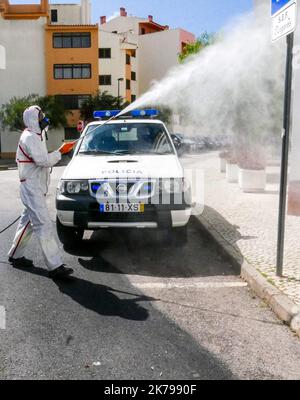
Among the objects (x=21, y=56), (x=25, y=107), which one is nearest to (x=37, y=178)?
(x=25, y=107)

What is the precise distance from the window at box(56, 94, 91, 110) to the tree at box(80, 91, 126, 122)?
702mm

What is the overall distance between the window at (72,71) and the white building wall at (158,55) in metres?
13.6

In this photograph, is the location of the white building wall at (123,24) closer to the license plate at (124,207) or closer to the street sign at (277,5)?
the license plate at (124,207)

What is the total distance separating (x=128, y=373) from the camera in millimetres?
3289

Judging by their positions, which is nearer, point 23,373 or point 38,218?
point 23,373

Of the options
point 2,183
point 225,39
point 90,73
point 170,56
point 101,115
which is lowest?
point 2,183

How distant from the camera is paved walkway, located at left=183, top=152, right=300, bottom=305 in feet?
17.4

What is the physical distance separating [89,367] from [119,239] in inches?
163

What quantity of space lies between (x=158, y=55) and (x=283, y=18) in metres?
59.2

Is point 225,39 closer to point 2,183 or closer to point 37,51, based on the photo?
point 2,183

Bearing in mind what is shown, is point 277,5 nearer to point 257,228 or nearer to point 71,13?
point 257,228

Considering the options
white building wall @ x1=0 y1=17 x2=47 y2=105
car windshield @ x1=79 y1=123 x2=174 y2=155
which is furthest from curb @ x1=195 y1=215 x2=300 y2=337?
white building wall @ x1=0 y1=17 x2=47 y2=105

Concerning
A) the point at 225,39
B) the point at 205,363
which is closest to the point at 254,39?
the point at 225,39
